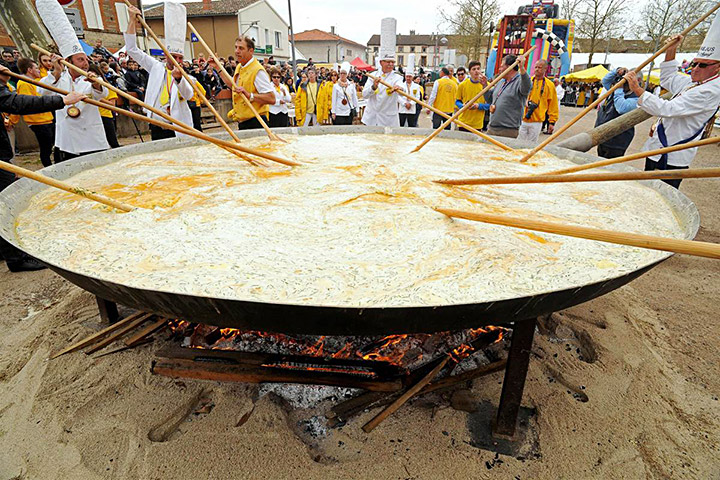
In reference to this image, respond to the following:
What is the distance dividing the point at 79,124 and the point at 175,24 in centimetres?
164

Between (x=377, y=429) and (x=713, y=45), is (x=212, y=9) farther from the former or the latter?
(x=377, y=429)

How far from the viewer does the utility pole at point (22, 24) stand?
21.9 feet

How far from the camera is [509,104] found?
5664 mm

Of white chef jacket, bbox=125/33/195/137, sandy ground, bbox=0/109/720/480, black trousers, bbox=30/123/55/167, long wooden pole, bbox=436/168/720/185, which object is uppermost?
white chef jacket, bbox=125/33/195/137

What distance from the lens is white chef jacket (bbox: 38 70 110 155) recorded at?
4.55m

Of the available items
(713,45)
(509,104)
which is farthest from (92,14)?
(713,45)

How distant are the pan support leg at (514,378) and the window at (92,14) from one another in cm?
3111

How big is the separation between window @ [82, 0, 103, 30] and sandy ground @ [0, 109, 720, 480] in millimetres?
29083

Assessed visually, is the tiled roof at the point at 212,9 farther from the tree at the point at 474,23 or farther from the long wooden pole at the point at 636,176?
the long wooden pole at the point at 636,176

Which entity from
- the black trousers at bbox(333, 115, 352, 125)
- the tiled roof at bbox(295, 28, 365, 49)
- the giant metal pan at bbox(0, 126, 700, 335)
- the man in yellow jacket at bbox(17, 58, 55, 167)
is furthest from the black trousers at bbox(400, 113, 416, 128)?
the tiled roof at bbox(295, 28, 365, 49)

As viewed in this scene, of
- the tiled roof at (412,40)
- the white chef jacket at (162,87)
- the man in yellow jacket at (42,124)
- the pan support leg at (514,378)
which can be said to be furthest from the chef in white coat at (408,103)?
the tiled roof at (412,40)

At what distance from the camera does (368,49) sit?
7350 centimetres

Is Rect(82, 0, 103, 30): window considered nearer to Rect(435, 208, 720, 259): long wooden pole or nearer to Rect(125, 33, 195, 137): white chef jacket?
Rect(125, 33, 195, 137): white chef jacket

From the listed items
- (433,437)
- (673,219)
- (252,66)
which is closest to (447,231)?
(433,437)
